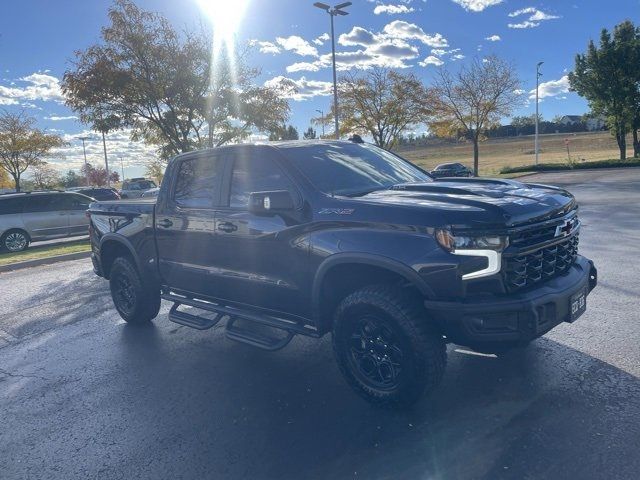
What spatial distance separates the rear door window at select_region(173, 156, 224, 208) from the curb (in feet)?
24.1

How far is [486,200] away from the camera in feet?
10.9

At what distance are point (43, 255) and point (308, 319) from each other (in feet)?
32.7

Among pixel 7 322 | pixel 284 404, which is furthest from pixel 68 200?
pixel 284 404

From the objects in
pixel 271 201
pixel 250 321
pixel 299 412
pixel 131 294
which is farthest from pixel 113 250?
pixel 299 412

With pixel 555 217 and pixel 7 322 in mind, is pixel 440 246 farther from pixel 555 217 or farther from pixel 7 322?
pixel 7 322

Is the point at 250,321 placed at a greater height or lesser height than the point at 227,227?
lesser

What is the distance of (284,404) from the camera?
12.3 ft

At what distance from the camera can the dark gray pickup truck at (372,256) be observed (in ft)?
10.1

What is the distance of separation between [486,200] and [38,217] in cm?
1446

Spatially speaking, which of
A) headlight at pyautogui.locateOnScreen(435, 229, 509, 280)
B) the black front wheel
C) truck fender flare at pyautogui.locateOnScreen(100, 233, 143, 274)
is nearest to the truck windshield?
the black front wheel

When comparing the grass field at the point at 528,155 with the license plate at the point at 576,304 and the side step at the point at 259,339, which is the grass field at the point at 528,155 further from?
the side step at the point at 259,339

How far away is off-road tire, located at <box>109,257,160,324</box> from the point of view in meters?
5.65

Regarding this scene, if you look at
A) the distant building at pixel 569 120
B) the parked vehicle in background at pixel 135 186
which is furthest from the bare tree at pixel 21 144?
the distant building at pixel 569 120

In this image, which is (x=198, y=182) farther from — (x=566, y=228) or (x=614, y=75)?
(x=614, y=75)
